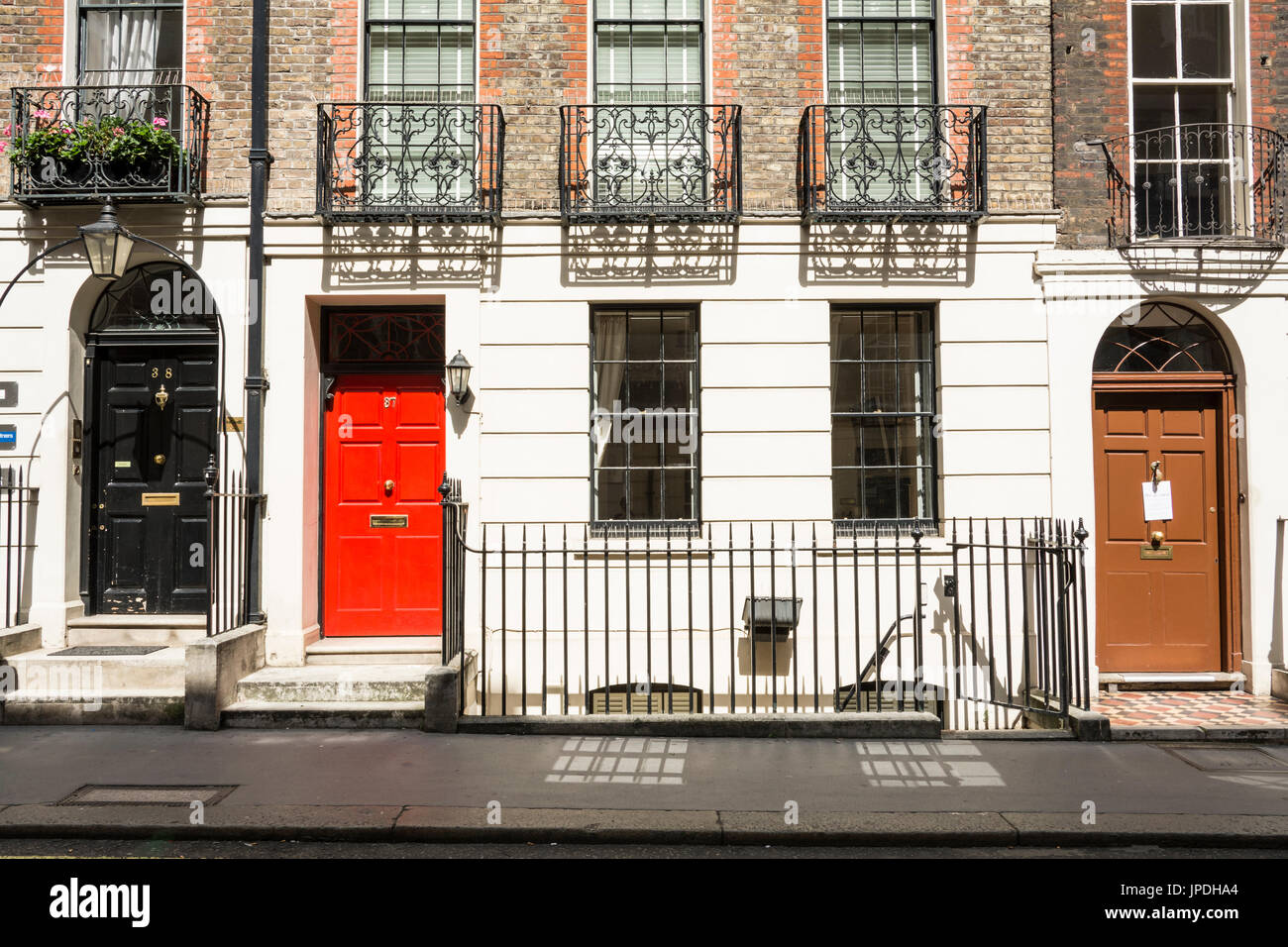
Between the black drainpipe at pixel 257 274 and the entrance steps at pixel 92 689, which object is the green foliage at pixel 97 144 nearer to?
the black drainpipe at pixel 257 274

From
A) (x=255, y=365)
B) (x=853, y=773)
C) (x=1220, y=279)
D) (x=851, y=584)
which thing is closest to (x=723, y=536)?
(x=851, y=584)

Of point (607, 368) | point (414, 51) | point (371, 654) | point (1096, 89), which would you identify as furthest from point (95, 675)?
point (1096, 89)

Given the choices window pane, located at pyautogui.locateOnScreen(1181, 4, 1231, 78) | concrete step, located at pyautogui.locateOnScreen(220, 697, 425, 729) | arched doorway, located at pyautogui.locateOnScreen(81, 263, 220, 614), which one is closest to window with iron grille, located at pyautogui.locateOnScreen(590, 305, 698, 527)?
concrete step, located at pyautogui.locateOnScreen(220, 697, 425, 729)

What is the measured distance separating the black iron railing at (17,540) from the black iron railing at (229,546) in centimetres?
175

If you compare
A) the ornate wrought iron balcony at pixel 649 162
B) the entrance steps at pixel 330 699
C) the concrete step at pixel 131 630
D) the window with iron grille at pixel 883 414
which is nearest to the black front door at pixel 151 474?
the concrete step at pixel 131 630

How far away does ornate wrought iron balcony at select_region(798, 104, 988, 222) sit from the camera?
9.30 metres

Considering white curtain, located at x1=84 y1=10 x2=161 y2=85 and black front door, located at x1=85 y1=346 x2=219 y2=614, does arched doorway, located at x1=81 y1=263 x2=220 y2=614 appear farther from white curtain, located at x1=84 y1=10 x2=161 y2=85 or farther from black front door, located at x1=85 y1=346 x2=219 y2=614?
white curtain, located at x1=84 y1=10 x2=161 y2=85

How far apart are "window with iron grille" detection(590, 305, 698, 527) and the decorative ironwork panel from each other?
1614 millimetres

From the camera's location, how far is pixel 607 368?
31.7 ft

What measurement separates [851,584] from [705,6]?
5.69m

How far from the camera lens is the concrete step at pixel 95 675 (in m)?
8.19

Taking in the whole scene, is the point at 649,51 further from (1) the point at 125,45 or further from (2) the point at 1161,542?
(2) the point at 1161,542

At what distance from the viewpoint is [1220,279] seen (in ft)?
30.9

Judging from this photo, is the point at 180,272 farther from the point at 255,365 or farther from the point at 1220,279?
the point at 1220,279
